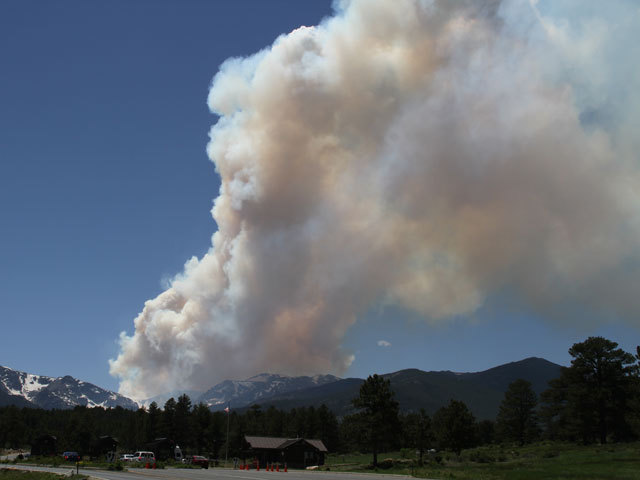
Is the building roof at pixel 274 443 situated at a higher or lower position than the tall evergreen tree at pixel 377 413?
lower

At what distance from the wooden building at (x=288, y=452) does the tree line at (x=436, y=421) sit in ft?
23.0

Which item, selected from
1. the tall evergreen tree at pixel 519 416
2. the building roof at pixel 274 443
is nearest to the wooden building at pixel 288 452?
the building roof at pixel 274 443

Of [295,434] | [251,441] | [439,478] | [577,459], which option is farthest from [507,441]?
[439,478]

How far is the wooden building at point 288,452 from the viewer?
335ft

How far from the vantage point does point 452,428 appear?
88688mm

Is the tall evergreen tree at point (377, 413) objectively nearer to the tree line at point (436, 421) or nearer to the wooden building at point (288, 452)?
the tree line at point (436, 421)

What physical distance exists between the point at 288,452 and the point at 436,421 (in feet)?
123

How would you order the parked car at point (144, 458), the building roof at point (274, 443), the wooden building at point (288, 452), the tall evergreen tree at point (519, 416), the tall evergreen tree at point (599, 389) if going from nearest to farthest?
the tall evergreen tree at point (599, 389) → the parked car at point (144, 458) → the wooden building at point (288, 452) → the building roof at point (274, 443) → the tall evergreen tree at point (519, 416)

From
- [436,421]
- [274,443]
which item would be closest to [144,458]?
[274,443]

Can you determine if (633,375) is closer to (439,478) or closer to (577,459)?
(577,459)

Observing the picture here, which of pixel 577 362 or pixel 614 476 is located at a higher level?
pixel 577 362

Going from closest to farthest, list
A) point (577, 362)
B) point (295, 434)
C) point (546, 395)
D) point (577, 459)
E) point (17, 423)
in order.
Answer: point (577, 459)
point (577, 362)
point (546, 395)
point (295, 434)
point (17, 423)

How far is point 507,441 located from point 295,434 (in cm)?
5669

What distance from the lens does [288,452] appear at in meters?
102
